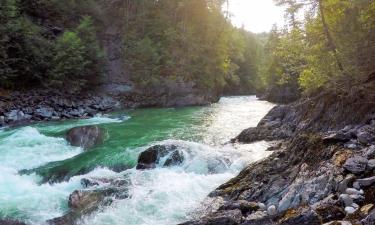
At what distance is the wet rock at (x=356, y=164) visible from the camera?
8881 millimetres

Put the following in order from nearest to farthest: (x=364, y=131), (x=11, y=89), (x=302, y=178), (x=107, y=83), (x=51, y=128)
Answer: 1. (x=302, y=178)
2. (x=364, y=131)
3. (x=51, y=128)
4. (x=11, y=89)
5. (x=107, y=83)

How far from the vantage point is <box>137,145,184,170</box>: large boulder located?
14930mm

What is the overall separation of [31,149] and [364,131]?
14.9m

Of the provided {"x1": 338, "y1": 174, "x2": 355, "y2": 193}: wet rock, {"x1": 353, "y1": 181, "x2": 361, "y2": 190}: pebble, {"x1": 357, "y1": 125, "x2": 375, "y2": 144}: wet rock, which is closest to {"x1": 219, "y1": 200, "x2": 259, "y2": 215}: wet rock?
{"x1": 338, "y1": 174, "x2": 355, "y2": 193}: wet rock

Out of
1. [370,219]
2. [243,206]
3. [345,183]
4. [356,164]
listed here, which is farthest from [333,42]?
[370,219]

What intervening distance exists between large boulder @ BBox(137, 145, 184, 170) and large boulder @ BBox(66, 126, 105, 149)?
5023mm

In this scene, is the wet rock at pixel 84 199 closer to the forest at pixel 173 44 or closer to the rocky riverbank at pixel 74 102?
the forest at pixel 173 44

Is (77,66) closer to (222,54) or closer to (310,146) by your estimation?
(222,54)

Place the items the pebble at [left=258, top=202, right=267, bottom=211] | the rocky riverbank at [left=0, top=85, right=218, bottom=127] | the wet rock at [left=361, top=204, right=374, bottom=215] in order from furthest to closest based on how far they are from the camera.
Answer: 1. the rocky riverbank at [left=0, top=85, right=218, bottom=127]
2. the pebble at [left=258, top=202, right=267, bottom=211]
3. the wet rock at [left=361, top=204, right=374, bottom=215]

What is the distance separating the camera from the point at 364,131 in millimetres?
11352

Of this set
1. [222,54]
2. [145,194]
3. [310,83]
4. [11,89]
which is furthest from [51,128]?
[222,54]

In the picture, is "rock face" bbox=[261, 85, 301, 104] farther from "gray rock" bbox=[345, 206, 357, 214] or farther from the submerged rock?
"gray rock" bbox=[345, 206, 357, 214]

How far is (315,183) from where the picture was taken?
364 inches

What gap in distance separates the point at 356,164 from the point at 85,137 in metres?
14.4
